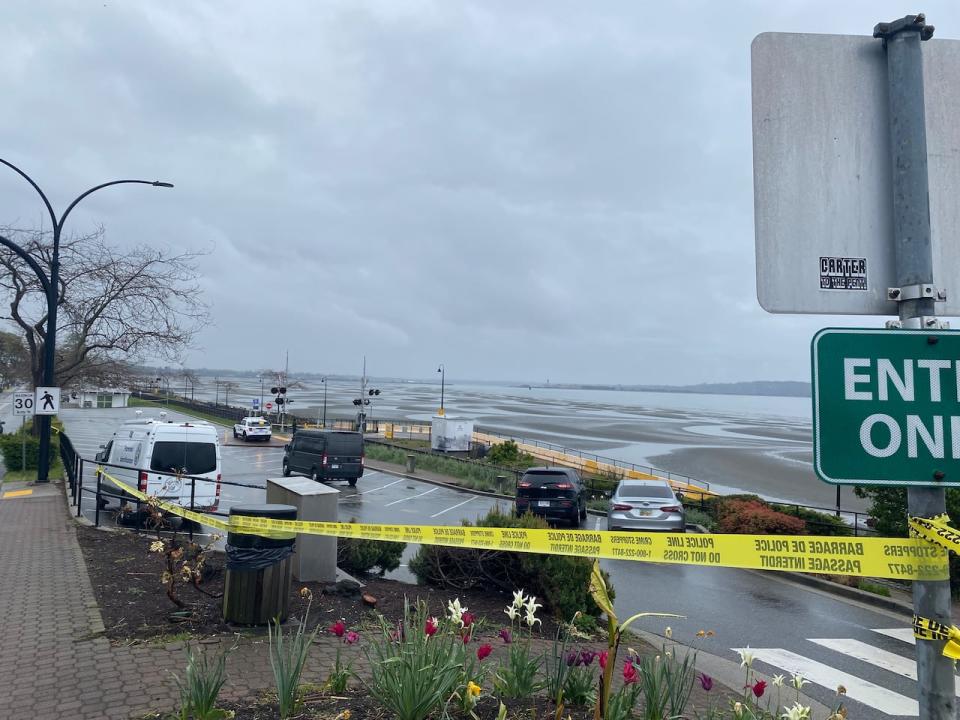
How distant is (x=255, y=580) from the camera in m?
6.16

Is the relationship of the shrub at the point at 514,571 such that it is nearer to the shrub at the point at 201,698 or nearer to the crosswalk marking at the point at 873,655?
the crosswalk marking at the point at 873,655

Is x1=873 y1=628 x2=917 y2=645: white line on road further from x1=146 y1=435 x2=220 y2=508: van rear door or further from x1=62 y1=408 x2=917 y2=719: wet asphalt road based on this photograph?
x1=146 y1=435 x2=220 y2=508: van rear door

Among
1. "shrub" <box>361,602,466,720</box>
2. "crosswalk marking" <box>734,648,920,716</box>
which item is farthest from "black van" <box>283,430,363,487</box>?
"shrub" <box>361,602,466,720</box>

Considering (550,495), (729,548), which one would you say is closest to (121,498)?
(550,495)

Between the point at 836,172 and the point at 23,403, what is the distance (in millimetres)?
22602

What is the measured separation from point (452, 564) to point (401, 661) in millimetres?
4729

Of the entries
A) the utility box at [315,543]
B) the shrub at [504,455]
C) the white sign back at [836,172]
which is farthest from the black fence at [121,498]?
the shrub at [504,455]

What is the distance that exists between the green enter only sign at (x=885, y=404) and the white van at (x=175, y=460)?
15.4 m

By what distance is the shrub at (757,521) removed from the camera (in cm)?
1499

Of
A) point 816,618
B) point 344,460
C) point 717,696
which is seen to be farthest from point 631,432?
point 717,696

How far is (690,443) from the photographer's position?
216ft

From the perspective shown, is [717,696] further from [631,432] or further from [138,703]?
[631,432]

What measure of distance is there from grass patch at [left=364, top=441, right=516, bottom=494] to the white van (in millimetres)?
11642

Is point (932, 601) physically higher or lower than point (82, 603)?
higher
